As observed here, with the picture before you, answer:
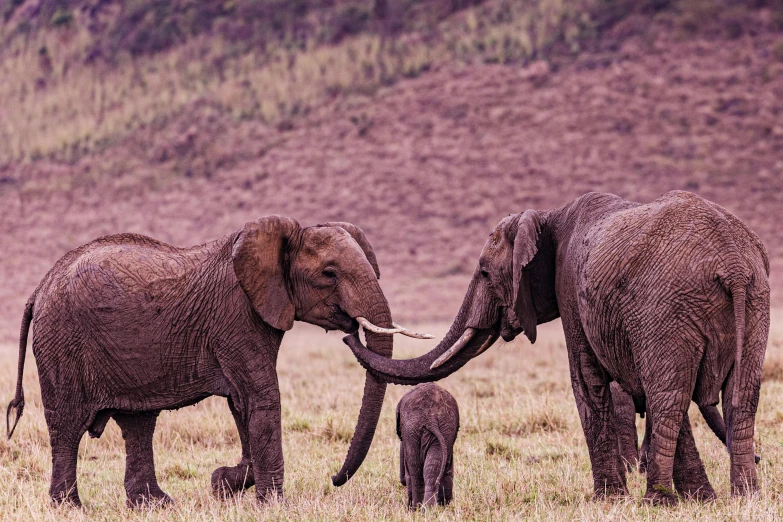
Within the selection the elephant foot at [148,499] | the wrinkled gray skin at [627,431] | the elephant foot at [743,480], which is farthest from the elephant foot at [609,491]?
the elephant foot at [148,499]

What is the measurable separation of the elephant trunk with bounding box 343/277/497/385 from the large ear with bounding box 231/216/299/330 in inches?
19.3

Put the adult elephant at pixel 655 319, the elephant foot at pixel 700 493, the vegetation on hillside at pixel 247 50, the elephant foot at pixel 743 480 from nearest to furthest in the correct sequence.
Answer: the adult elephant at pixel 655 319
the elephant foot at pixel 743 480
the elephant foot at pixel 700 493
the vegetation on hillside at pixel 247 50

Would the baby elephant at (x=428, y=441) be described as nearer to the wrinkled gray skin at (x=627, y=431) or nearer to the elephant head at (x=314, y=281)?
the elephant head at (x=314, y=281)

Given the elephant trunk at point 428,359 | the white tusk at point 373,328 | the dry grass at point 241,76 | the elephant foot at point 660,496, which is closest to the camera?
the elephant foot at point 660,496

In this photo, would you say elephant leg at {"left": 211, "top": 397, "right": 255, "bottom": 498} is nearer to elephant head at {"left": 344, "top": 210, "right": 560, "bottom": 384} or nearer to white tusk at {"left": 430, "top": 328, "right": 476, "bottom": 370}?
elephant head at {"left": 344, "top": 210, "right": 560, "bottom": 384}

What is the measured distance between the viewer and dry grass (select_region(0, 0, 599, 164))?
147 feet

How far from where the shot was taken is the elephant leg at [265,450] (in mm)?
7387

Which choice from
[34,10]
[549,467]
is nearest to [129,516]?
[549,467]

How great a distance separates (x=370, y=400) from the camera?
776 centimetres

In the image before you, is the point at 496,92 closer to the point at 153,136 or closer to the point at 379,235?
the point at 379,235

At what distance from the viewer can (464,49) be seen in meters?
45.4

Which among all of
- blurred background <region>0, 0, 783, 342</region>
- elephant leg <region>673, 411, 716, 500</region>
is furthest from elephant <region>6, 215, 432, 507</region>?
blurred background <region>0, 0, 783, 342</region>

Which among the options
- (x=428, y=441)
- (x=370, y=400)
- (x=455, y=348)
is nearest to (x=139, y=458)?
(x=370, y=400)

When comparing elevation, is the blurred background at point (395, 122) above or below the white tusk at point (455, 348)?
above
